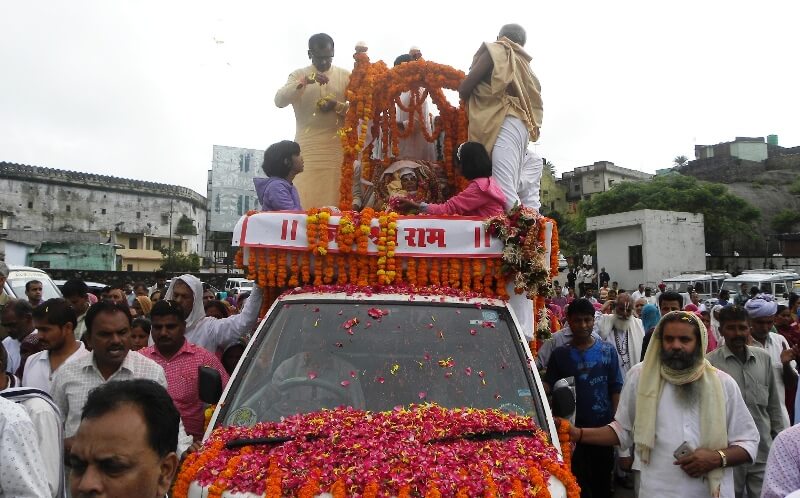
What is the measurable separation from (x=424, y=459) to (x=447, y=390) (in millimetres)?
627

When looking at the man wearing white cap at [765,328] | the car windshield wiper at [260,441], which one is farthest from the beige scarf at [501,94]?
the car windshield wiper at [260,441]

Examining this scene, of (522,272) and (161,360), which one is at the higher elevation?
(522,272)

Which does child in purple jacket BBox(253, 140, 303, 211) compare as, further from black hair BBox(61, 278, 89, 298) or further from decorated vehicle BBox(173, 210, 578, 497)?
black hair BBox(61, 278, 89, 298)

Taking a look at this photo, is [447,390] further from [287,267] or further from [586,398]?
[586,398]

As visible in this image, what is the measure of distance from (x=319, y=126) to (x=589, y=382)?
3384 mm

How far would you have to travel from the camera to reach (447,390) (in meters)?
3.19

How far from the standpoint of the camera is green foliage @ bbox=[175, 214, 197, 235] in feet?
189

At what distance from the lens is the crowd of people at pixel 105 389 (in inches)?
67.7

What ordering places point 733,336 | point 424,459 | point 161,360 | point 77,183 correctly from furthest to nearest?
point 77,183 → point 733,336 → point 161,360 → point 424,459

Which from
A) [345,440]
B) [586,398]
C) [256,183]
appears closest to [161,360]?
[256,183]

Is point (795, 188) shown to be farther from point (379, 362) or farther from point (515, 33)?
point (379, 362)

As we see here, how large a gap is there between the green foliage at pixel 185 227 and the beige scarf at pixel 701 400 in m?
58.1

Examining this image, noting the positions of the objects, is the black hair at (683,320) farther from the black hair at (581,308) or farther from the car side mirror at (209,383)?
the car side mirror at (209,383)

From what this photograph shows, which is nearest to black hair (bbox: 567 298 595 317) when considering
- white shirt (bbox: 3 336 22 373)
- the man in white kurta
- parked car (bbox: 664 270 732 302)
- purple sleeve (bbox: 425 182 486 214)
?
purple sleeve (bbox: 425 182 486 214)
